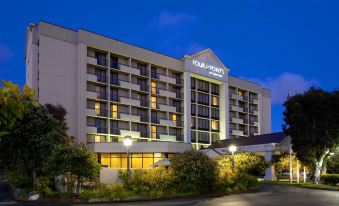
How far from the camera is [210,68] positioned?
76.1 m

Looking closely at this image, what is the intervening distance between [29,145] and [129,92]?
34.1 metres

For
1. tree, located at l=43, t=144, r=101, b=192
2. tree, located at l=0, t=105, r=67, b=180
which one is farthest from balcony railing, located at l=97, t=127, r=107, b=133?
tree, located at l=43, t=144, r=101, b=192

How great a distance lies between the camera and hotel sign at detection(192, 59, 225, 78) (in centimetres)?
7388

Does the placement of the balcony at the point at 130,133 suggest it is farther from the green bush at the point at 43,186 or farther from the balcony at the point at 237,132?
the green bush at the point at 43,186

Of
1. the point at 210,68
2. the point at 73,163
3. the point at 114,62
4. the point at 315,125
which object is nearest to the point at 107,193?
the point at 73,163

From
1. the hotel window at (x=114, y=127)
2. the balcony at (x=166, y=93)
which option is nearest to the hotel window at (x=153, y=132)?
the balcony at (x=166, y=93)

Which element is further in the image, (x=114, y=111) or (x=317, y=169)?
(x=114, y=111)

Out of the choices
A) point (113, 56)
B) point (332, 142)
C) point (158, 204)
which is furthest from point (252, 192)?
point (113, 56)

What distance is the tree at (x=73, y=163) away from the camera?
2756 centimetres

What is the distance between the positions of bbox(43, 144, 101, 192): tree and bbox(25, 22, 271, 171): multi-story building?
1078 inches

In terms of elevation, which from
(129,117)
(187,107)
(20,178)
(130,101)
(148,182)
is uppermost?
(130,101)

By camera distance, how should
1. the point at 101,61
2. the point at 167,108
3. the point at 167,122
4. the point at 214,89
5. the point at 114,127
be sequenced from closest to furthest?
the point at 101,61 < the point at 114,127 < the point at 167,122 < the point at 167,108 < the point at 214,89

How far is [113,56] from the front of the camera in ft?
207

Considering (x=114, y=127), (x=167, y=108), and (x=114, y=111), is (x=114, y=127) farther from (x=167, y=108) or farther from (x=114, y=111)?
(x=167, y=108)
